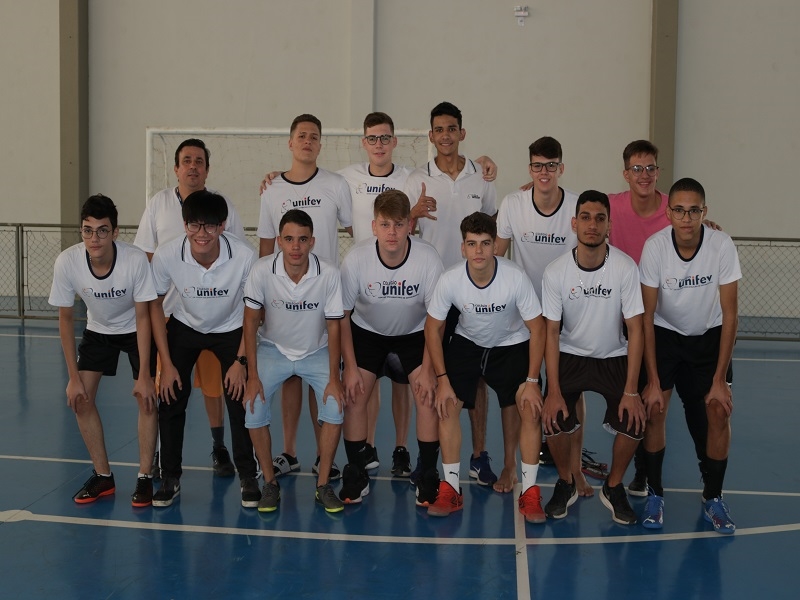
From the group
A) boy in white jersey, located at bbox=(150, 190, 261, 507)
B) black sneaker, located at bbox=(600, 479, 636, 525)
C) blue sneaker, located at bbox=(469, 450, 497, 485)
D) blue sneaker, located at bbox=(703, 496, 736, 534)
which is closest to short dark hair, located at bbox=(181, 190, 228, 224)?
boy in white jersey, located at bbox=(150, 190, 261, 507)

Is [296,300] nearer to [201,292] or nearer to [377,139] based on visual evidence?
[201,292]

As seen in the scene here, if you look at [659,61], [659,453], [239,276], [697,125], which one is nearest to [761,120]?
[697,125]

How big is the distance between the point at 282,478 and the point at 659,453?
226cm

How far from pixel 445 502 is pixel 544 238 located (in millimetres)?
1740

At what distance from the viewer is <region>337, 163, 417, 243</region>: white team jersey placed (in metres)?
5.96

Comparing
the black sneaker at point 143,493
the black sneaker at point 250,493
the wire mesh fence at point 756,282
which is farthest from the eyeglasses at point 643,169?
the wire mesh fence at point 756,282

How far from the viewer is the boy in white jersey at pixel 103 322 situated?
5.01 meters

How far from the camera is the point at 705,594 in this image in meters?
4.02

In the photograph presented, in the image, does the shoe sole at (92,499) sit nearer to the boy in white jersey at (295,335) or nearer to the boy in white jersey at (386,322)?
the boy in white jersey at (295,335)

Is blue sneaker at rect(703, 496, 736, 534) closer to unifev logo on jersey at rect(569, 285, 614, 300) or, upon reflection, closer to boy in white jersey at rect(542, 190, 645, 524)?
boy in white jersey at rect(542, 190, 645, 524)

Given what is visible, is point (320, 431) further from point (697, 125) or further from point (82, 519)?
point (697, 125)

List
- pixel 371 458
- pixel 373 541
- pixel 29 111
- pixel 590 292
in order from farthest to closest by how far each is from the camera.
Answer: pixel 29 111, pixel 371 458, pixel 590 292, pixel 373 541

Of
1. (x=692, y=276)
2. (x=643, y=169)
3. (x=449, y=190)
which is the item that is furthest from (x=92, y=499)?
(x=643, y=169)

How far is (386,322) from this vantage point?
5.25m
